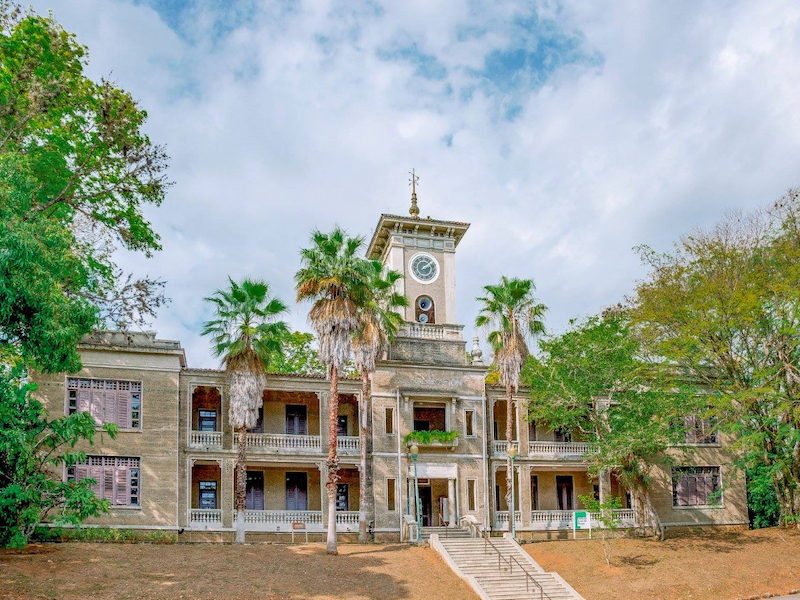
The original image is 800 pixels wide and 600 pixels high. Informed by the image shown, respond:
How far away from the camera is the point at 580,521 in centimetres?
3856

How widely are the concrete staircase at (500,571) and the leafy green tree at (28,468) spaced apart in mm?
12574

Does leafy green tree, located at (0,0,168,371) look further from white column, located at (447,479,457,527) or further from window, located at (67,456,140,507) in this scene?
white column, located at (447,479,457,527)

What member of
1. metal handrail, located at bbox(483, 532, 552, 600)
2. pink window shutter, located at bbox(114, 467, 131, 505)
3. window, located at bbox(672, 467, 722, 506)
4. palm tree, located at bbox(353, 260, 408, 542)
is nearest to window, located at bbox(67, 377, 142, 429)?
pink window shutter, located at bbox(114, 467, 131, 505)

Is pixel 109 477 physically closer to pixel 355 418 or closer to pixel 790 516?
pixel 355 418

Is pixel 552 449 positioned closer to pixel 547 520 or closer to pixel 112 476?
pixel 547 520

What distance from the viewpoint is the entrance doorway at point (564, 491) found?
41.6 metres

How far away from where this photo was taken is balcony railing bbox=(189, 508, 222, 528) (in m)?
33.9

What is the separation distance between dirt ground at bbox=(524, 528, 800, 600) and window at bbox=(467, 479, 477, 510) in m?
3.33

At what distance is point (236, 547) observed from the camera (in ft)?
102

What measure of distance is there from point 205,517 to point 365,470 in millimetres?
6739

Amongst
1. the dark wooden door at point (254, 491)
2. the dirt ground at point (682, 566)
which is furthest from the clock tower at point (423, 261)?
the dirt ground at point (682, 566)

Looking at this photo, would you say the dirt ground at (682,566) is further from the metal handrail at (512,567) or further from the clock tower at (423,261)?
the clock tower at (423,261)

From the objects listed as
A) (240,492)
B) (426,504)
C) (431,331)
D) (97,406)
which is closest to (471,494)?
(426,504)

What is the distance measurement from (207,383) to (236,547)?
7298 millimetres
